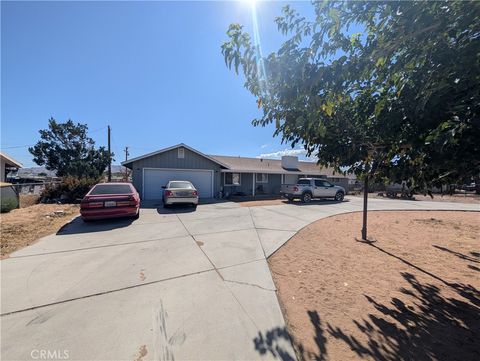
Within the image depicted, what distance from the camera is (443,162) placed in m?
2.47

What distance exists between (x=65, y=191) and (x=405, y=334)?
17.5 metres

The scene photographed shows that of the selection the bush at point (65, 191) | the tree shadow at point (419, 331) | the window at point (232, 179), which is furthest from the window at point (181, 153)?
the tree shadow at point (419, 331)

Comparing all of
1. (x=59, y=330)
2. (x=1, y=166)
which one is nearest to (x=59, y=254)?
(x=59, y=330)

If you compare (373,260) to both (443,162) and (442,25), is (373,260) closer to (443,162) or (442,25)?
(443,162)

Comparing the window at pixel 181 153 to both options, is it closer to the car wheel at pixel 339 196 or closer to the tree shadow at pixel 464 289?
the car wheel at pixel 339 196

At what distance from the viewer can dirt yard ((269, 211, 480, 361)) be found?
2.52m

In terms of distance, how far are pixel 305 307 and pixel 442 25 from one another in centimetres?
365

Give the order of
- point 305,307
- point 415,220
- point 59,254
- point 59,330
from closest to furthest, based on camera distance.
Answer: point 59,330
point 305,307
point 59,254
point 415,220

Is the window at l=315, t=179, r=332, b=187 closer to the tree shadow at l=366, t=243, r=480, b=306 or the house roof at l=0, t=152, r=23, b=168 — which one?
the tree shadow at l=366, t=243, r=480, b=306

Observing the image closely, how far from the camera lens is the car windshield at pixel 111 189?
8.53m

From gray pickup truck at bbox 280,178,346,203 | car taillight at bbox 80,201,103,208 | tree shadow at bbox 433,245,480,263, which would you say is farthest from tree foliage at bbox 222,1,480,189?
gray pickup truck at bbox 280,178,346,203

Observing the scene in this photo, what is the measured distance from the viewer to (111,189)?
28.8 feet

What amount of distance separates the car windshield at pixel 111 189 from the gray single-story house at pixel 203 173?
6.79m

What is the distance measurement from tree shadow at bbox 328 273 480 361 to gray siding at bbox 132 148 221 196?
49.1 ft
